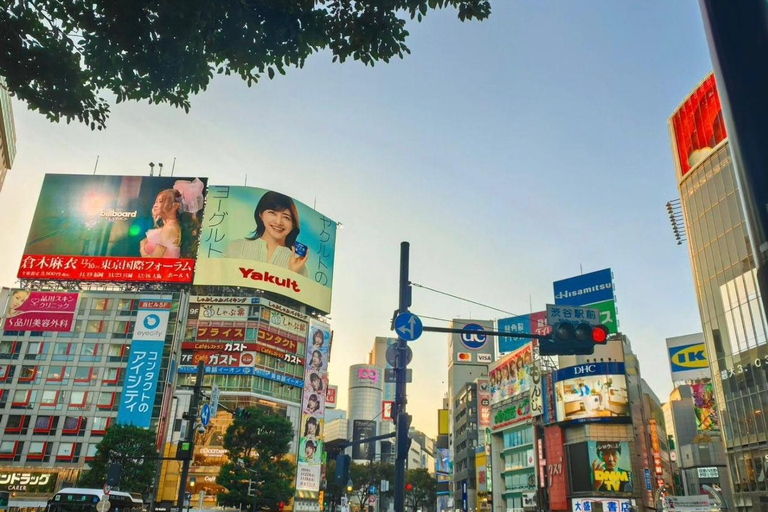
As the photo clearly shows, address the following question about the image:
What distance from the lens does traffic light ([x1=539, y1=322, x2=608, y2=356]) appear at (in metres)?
10.4

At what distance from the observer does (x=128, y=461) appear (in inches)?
2050

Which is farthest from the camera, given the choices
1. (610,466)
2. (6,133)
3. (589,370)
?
(589,370)

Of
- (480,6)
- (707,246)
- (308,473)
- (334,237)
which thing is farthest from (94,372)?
(480,6)

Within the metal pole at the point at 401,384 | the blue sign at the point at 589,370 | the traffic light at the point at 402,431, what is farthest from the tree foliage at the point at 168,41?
the blue sign at the point at 589,370

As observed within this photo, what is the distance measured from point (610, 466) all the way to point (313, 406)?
40.0 m

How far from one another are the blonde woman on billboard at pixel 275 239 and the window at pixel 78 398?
24846mm

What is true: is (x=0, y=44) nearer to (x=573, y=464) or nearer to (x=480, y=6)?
(x=480, y=6)

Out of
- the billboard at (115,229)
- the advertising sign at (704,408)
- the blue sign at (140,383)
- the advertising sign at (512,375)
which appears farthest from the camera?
the advertising sign at (704,408)

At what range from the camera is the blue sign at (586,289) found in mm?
59125

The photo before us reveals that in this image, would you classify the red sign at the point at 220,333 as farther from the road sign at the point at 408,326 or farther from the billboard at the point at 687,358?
the road sign at the point at 408,326

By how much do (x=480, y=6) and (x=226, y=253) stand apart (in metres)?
76.5

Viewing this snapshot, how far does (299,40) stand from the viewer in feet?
28.1

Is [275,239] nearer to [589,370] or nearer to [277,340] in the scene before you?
[277,340]

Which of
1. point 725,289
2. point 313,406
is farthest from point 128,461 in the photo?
point 725,289
